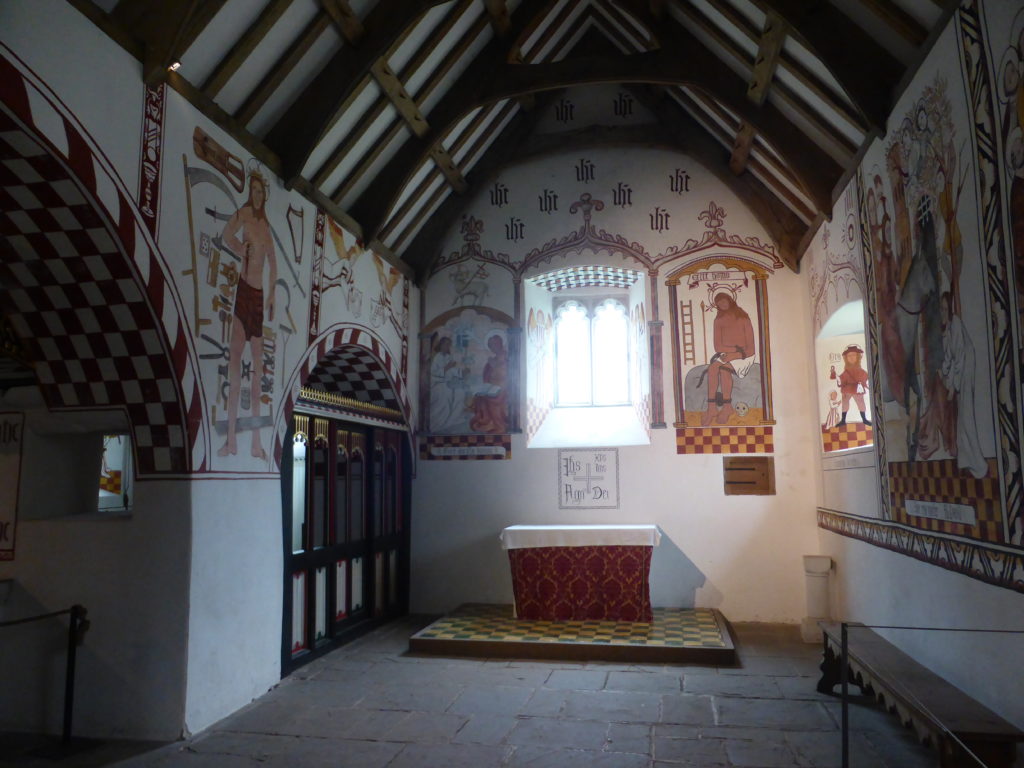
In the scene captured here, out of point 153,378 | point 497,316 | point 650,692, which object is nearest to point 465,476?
point 497,316

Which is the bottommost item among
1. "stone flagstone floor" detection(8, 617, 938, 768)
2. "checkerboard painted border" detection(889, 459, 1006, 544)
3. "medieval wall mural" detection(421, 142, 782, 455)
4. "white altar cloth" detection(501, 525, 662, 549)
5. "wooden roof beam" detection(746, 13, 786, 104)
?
"stone flagstone floor" detection(8, 617, 938, 768)

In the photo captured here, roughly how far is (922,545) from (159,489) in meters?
4.35

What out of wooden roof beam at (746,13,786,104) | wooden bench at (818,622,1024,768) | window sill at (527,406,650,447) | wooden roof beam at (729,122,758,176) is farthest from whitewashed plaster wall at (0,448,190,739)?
wooden roof beam at (729,122,758,176)

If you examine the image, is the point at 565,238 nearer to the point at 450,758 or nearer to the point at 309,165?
the point at 309,165

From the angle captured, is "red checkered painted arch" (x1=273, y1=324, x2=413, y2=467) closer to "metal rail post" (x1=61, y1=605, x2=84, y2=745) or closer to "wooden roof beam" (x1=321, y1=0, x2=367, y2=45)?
"wooden roof beam" (x1=321, y1=0, x2=367, y2=45)

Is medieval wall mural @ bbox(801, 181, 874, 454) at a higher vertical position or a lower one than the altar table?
higher

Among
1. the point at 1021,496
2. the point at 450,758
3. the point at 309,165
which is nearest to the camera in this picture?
the point at 1021,496

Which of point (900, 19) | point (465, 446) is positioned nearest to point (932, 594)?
point (900, 19)

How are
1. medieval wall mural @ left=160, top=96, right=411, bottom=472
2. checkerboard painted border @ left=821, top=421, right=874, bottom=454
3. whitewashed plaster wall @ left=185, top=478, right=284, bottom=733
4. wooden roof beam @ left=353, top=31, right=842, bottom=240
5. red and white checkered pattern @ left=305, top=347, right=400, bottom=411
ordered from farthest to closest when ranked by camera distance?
red and white checkered pattern @ left=305, top=347, right=400, bottom=411, checkerboard painted border @ left=821, top=421, right=874, bottom=454, wooden roof beam @ left=353, top=31, right=842, bottom=240, medieval wall mural @ left=160, top=96, right=411, bottom=472, whitewashed plaster wall @ left=185, top=478, right=284, bottom=733

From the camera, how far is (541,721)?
463cm

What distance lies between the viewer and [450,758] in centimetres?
406

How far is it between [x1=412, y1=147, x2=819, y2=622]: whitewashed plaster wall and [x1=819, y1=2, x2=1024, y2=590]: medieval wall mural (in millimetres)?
2452

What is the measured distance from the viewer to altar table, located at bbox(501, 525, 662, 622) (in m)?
6.98

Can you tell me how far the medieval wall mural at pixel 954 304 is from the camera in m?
3.32
